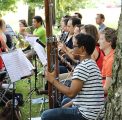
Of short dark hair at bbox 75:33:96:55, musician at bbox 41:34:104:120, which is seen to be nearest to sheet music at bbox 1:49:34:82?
musician at bbox 41:34:104:120

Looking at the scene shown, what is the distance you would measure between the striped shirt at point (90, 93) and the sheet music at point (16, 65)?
0.90 metres

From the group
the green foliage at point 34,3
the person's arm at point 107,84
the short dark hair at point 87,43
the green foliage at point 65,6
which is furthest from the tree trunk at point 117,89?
the green foliage at point 65,6

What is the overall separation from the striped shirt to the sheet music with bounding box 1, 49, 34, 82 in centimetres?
90

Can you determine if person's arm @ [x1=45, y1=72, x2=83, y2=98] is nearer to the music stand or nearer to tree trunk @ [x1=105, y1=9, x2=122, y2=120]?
the music stand

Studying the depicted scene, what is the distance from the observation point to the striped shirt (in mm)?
3359

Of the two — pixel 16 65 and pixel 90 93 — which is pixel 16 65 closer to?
pixel 16 65

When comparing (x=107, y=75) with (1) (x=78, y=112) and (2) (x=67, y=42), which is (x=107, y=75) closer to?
(1) (x=78, y=112)

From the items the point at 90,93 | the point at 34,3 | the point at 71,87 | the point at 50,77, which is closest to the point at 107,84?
the point at 90,93

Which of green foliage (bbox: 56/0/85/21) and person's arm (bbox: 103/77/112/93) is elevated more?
person's arm (bbox: 103/77/112/93)

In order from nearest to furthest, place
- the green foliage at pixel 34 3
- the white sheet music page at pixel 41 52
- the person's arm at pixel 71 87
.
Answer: the person's arm at pixel 71 87, the white sheet music page at pixel 41 52, the green foliage at pixel 34 3

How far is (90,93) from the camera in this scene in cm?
338

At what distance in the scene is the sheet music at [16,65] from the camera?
3963 mm

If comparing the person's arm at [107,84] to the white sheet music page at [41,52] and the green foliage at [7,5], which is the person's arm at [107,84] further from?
the green foliage at [7,5]

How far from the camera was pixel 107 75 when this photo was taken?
3865 mm
